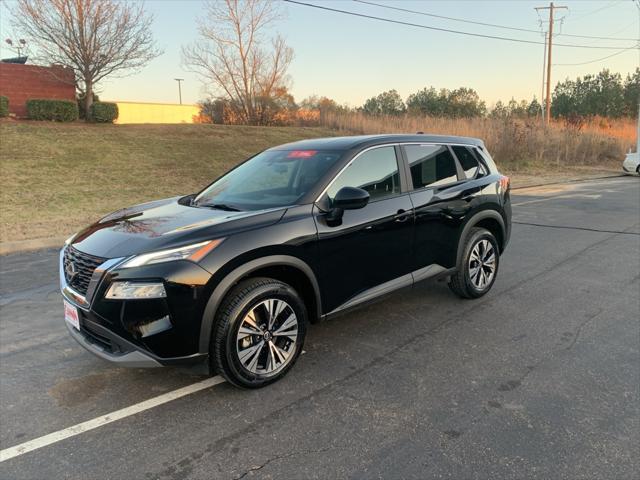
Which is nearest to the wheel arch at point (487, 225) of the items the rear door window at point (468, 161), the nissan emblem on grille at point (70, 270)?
the rear door window at point (468, 161)

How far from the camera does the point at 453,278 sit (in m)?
4.96

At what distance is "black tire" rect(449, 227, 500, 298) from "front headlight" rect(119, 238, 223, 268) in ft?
9.25

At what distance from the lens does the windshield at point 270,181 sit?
149 inches

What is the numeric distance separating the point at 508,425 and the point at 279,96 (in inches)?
1338

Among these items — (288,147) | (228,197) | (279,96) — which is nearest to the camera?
(228,197)

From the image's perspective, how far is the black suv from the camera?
115 inches

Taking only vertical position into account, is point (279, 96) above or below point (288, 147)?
above

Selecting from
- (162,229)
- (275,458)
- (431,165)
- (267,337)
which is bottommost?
(275,458)

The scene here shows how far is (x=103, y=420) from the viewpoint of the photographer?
298cm

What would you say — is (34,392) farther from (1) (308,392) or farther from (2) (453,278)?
(2) (453,278)

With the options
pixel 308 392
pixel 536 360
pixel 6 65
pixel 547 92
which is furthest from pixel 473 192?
pixel 547 92

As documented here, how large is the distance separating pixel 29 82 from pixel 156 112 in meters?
22.5

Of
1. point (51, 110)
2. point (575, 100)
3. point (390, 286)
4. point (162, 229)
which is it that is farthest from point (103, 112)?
point (575, 100)

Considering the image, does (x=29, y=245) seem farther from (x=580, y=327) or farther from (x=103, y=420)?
(x=580, y=327)
